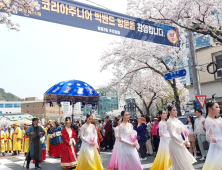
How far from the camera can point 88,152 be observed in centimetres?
686

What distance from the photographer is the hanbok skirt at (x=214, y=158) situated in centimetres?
436

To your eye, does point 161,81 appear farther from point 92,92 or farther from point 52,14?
point 52,14

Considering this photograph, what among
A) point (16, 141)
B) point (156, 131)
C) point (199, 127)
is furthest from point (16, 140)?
point (199, 127)

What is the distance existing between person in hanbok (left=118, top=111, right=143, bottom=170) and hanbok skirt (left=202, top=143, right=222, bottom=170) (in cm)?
174

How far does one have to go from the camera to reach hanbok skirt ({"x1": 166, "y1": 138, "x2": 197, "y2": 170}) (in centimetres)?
511

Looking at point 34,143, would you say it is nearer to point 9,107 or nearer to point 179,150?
point 179,150

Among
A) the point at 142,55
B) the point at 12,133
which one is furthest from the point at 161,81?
the point at 12,133

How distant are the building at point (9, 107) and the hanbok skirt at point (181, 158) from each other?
93.7 meters

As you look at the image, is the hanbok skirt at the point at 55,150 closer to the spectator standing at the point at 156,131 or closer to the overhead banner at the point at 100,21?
→ the spectator standing at the point at 156,131

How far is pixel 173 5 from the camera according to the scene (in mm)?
10961

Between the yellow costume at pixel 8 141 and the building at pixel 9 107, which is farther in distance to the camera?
the building at pixel 9 107

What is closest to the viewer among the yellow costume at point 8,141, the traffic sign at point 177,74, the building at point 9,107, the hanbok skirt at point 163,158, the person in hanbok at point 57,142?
the hanbok skirt at point 163,158

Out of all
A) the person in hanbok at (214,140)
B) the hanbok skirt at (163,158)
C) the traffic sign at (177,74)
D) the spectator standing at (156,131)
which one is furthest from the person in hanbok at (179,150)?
the traffic sign at (177,74)

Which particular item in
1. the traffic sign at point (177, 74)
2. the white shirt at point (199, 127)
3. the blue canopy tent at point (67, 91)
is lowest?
the white shirt at point (199, 127)
